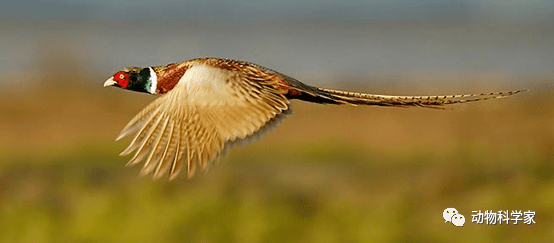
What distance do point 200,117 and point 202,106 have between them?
1.5 inches

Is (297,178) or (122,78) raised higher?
(297,178)

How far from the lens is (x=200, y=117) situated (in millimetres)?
3945

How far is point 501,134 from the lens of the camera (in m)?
11.5

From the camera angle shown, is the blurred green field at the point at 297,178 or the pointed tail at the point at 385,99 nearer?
the pointed tail at the point at 385,99

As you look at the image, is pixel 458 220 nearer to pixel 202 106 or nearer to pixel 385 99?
pixel 385 99

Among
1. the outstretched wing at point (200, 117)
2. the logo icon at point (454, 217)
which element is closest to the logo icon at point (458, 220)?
the logo icon at point (454, 217)

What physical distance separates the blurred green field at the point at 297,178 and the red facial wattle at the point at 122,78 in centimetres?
118

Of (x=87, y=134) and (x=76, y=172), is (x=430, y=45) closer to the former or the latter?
(x=87, y=134)

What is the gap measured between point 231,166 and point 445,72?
1000cm

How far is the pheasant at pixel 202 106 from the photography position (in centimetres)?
384

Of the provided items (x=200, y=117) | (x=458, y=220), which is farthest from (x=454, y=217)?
(x=200, y=117)

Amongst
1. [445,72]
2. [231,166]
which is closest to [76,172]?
[231,166]

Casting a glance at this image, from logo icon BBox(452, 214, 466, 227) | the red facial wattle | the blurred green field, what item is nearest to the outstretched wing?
the red facial wattle

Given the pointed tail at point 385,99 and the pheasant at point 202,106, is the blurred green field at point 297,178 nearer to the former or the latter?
the pointed tail at point 385,99
